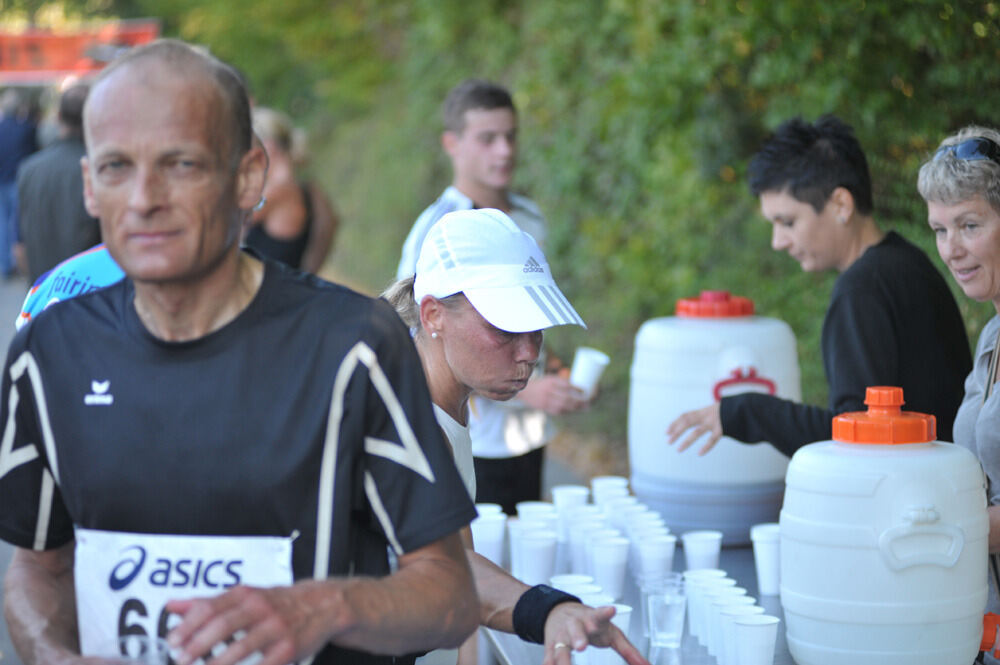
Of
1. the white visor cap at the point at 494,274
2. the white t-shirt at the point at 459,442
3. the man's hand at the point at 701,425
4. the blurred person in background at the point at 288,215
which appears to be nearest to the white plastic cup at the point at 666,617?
the white t-shirt at the point at 459,442

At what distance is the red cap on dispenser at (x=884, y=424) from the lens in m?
2.32

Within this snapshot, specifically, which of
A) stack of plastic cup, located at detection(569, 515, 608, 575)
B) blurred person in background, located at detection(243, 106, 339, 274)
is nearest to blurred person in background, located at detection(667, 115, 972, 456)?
stack of plastic cup, located at detection(569, 515, 608, 575)

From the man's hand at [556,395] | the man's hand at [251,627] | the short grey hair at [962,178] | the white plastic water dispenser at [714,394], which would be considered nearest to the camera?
the man's hand at [251,627]

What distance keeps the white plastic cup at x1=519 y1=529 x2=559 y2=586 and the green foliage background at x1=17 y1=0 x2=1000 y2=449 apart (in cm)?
100

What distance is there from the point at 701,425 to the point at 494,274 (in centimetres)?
103

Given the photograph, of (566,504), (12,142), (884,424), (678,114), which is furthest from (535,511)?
(12,142)

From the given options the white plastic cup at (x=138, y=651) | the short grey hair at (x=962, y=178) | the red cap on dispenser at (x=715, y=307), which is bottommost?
the white plastic cup at (x=138, y=651)

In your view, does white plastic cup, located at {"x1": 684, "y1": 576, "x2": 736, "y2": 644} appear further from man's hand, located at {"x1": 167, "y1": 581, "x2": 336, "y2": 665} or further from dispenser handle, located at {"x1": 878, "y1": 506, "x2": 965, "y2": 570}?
man's hand, located at {"x1": 167, "y1": 581, "x2": 336, "y2": 665}

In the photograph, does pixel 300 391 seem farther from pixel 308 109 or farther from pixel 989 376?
pixel 308 109

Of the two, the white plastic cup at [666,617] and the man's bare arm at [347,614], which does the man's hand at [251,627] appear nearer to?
the man's bare arm at [347,614]

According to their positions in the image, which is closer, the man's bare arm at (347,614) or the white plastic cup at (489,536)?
the man's bare arm at (347,614)

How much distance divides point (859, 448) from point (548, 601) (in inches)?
25.5

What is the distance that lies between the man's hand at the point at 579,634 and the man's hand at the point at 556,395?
1708 millimetres

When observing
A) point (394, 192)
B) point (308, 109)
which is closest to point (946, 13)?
point (394, 192)
